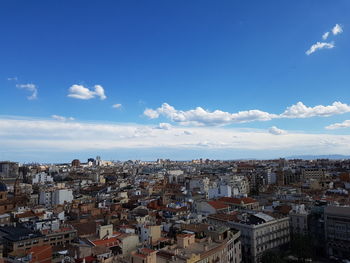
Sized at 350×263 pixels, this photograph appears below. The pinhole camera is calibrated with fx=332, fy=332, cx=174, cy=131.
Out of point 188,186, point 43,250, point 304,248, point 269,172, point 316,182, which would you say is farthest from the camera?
point 269,172

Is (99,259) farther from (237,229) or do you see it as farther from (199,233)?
(237,229)

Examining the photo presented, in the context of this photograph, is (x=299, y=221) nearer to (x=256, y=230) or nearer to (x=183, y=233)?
(x=256, y=230)

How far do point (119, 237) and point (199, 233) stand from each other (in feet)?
35.1

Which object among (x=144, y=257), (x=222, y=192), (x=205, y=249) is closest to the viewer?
(x=144, y=257)

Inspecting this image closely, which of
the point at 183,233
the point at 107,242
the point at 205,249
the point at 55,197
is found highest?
the point at 183,233

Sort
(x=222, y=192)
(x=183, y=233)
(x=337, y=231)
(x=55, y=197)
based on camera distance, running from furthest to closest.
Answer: (x=55, y=197) → (x=222, y=192) → (x=337, y=231) → (x=183, y=233)

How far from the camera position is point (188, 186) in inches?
4732

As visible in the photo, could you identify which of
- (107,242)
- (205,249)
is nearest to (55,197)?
(107,242)

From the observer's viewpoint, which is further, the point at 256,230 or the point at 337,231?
the point at 337,231

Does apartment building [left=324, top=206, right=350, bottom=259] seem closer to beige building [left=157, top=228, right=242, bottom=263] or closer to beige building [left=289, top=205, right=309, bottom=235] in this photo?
beige building [left=289, top=205, right=309, bottom=235]

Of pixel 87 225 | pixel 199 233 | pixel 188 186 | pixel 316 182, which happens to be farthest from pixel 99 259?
pixel 316 182

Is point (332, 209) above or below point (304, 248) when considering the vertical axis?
above

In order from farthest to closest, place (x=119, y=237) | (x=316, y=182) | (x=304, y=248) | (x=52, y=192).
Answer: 1. (x=316, y=182)
2. (x=52, y=192)
3. (x=304, y=248)
4. (x=119, y=237)

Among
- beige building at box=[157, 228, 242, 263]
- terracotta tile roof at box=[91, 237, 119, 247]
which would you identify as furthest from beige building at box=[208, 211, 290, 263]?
terracotta tile roof at box=[91, 237, 119, 247]
